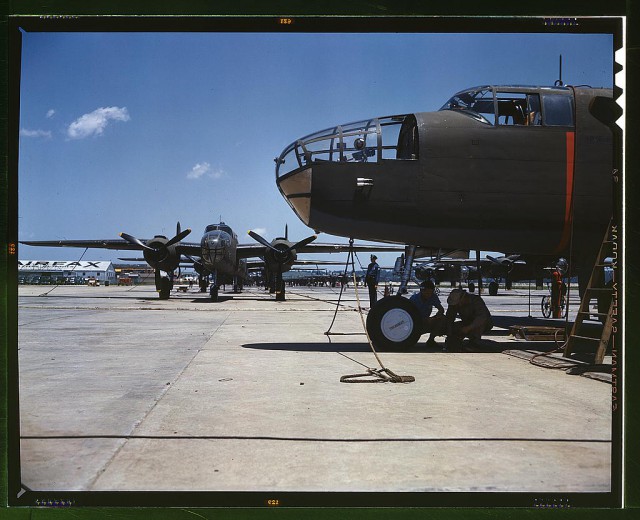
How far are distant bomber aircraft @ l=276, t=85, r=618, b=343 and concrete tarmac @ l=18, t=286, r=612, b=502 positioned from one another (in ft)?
7.17

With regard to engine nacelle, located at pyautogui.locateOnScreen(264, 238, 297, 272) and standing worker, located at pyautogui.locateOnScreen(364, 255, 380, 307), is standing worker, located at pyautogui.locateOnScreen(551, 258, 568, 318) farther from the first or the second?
engine nacelle, located at pyautogui.locateOnScreen(264, 238, 297, 272)

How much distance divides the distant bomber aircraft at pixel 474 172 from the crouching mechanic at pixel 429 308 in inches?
38.7

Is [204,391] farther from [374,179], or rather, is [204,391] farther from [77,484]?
[374,179]

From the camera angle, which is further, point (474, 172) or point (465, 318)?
point (465, 318)

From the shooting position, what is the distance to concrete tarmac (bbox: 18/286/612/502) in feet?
9.83

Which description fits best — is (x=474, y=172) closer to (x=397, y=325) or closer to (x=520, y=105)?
(x=520, y=105)

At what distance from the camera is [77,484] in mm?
2885

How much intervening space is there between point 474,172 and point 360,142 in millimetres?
1853

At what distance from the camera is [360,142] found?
813 cm

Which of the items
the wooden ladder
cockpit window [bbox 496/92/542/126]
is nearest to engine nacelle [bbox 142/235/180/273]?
cockpit window [bbox 496/92/542/126]

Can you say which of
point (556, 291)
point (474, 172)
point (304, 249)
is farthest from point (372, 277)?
point (304, 249)
